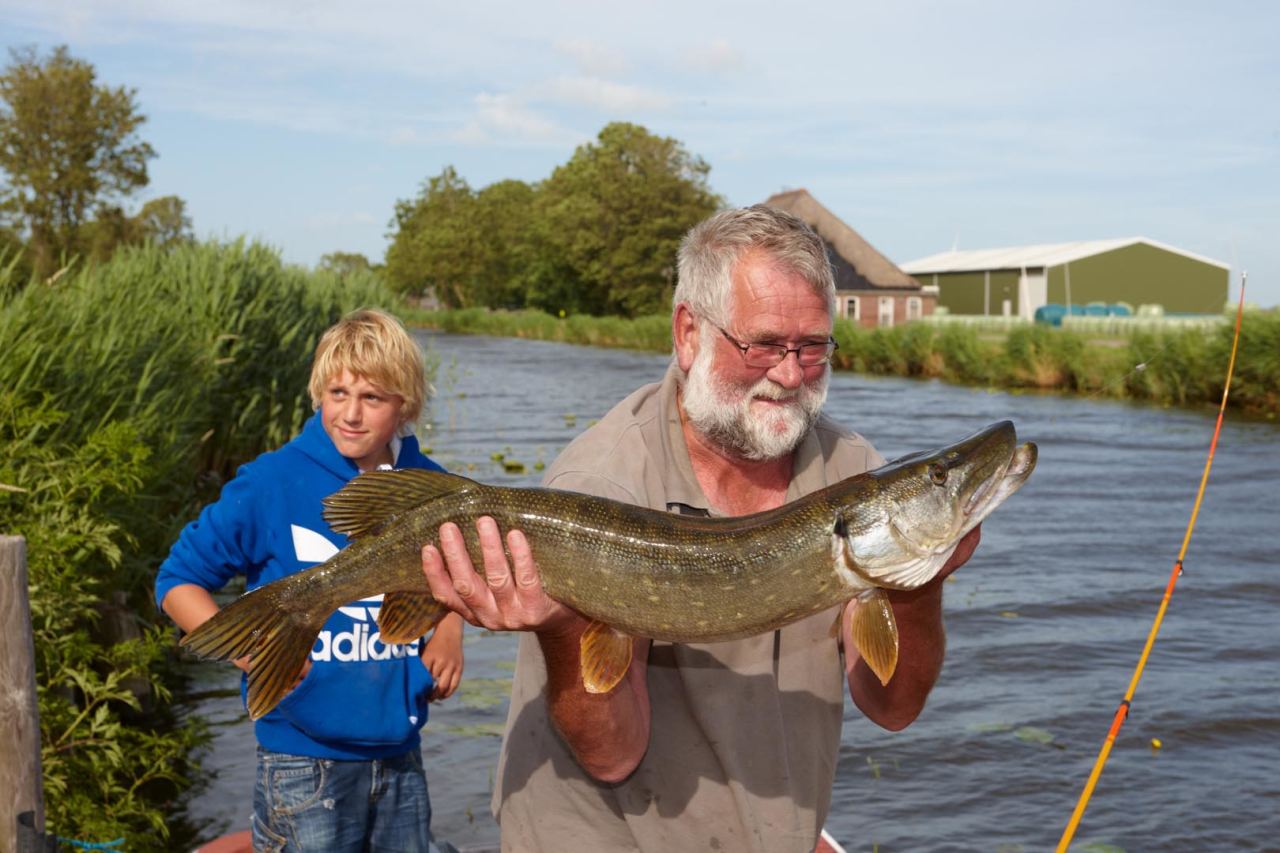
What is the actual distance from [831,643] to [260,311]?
946 centimetres

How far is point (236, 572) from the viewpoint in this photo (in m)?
3.97

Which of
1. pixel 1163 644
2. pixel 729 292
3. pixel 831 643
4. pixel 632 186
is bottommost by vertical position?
pixel 1163 644

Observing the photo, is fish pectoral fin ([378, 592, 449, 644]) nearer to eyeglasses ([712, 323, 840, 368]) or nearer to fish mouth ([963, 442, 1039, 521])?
eyeglasses ([712, 323, 840, 368])

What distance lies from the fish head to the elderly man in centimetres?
14

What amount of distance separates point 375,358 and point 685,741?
6.15ft

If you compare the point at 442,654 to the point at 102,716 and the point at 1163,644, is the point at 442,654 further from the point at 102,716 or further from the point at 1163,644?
the point at 1163,644

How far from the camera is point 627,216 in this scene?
243 ft

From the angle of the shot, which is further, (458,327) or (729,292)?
(458,327)

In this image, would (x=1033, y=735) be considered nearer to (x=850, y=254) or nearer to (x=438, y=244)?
(x=850, y=254)

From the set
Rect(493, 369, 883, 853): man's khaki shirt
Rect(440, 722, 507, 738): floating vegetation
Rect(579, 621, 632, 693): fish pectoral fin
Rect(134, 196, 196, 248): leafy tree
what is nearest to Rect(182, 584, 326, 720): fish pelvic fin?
Rect(493, 369, 883, 853): man's khaki shirt

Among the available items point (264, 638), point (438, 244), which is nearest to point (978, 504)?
point (264, 638)

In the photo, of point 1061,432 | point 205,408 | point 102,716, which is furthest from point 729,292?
point 1061,432

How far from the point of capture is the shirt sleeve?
3773 millimetres

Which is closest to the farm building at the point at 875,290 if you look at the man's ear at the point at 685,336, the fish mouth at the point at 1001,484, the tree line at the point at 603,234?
the tree line at the point at 603,234
